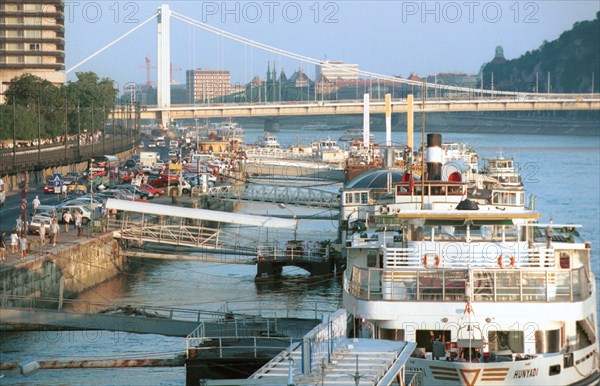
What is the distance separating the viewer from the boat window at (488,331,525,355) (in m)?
20.8

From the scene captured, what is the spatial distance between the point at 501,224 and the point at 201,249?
70.1 feet

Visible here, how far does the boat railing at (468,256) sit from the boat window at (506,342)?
3.18 ft

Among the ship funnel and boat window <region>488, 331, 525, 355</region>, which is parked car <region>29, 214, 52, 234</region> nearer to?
the ship funnel

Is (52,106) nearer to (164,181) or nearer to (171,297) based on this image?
(164,181)

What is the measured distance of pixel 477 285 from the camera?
69.2 feet

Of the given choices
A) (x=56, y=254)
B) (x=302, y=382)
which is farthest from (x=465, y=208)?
(x=56, y=254)

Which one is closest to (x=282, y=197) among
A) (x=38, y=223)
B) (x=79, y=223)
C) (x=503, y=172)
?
(x=503, y=172)

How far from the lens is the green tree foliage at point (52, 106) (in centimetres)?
8488

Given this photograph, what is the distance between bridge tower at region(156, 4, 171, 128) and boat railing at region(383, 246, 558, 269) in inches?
4364

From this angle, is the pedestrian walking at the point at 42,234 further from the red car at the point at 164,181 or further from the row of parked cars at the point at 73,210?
the red car at the point at 164,181

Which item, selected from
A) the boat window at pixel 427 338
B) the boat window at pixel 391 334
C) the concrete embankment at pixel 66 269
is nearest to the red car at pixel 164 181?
the concrete embankment at pixel 66 269

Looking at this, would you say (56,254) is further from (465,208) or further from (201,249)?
(465,208)

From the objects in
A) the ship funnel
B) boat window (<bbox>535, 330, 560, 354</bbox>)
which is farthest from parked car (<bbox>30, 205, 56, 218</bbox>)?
boat window (<bbox>535, 330, 560, 354</bbox>)

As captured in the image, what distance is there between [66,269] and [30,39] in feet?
302
